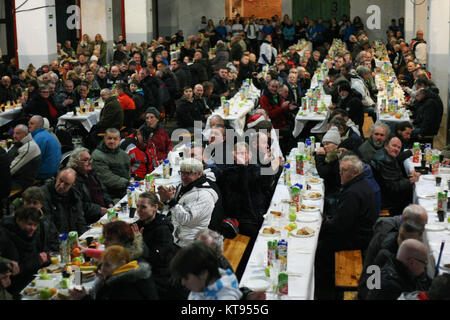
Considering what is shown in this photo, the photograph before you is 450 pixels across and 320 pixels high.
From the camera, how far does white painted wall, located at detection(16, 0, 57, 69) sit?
1509 centimetres

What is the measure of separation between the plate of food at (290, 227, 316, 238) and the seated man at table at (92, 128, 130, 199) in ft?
8.01

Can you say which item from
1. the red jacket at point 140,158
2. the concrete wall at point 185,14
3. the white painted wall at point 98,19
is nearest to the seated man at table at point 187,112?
the red jacket at point 140,158

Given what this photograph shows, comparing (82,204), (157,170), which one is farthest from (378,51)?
(82,204)

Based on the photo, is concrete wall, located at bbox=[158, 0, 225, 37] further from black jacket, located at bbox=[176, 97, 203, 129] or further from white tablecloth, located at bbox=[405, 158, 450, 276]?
white tablecloth, located at bbox=[405, 158, 450, 276]

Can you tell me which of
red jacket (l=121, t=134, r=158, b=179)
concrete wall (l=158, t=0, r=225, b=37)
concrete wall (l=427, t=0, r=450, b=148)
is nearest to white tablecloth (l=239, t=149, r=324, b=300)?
red jacket (l=121, t=134, r=158, b=179)

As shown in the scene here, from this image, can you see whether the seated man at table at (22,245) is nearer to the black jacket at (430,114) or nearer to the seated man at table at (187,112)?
the seated man at table at (187,112)

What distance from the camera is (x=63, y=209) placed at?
19.6ft

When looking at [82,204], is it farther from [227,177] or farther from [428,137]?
[428,137]

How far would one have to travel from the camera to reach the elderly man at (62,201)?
19.2 feet

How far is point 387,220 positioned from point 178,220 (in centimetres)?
172

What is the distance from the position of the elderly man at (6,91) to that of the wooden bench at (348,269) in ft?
25.3

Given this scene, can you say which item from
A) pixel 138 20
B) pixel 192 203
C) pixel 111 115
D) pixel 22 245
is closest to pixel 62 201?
pixel 22 245
